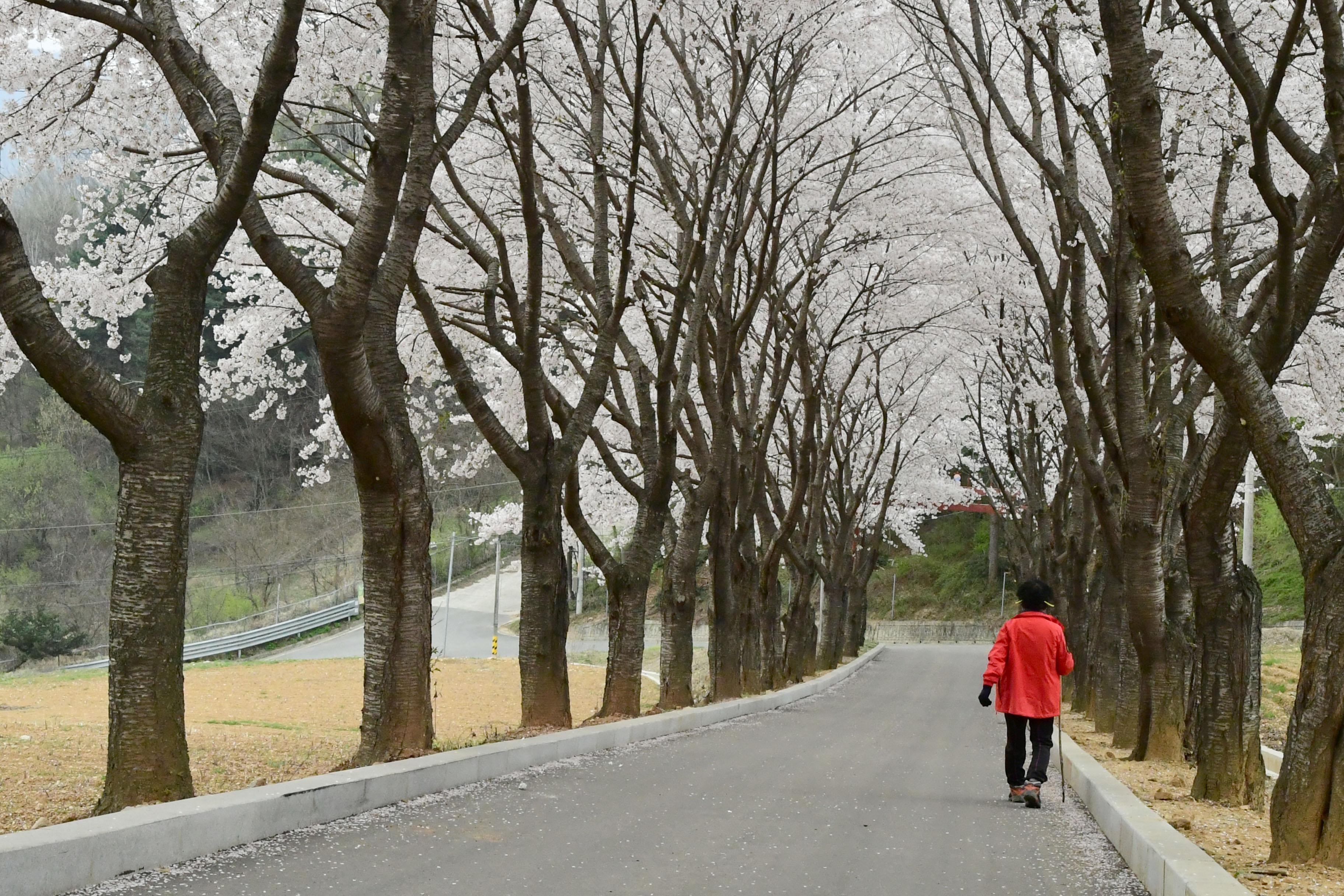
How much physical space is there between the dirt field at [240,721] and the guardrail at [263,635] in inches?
461

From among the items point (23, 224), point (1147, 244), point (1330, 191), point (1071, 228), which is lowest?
point (1147, 244)

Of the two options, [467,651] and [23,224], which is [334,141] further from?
[467,651]

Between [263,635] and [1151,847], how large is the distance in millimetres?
48460

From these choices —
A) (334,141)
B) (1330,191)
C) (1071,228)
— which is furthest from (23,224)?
(1330,191)

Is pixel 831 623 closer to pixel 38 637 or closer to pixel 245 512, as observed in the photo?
pixel 38 637

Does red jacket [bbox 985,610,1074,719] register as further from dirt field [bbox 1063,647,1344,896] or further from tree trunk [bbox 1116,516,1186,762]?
tree trunk [bbox 1116,516,1186,762]

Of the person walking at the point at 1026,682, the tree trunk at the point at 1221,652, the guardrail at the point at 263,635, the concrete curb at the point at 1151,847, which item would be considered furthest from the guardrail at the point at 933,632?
the concrete curb at the point at 1151,847

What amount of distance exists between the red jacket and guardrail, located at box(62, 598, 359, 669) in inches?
1495

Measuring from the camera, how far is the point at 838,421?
2541 cm

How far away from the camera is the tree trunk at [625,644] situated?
1452 centimetres

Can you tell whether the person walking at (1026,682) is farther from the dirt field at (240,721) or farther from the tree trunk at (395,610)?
the dirt field at (240,721)

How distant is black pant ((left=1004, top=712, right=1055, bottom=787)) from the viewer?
9219 millimetres

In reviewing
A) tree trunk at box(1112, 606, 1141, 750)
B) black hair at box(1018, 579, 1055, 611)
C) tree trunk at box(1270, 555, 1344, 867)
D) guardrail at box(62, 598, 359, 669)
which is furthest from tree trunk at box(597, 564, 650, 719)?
guardrail at box(62, 598, 359, 669)

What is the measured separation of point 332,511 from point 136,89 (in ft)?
181
